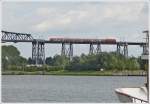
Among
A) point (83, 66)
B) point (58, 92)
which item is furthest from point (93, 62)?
point (58, 92)

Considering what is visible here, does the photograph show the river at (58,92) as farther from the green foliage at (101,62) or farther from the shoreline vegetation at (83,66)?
the green foliage at (101,62)

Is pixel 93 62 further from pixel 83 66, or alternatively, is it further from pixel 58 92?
pixel 58 92

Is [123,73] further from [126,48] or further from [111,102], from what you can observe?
[111,102]

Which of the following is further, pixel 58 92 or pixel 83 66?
pixel 83 66

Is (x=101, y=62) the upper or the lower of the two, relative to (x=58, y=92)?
upper

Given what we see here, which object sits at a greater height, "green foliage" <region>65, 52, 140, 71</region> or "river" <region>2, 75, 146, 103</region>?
"green foliage" <region>65, 52, 140, 71</region>

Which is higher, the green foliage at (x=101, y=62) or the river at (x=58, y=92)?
the green foliage at (x=101, y=62)

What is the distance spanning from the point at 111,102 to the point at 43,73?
28.7 metres

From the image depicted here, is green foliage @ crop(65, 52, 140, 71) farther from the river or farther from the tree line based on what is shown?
the river

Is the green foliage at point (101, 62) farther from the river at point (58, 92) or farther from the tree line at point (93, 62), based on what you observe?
the river at point (58, 92)

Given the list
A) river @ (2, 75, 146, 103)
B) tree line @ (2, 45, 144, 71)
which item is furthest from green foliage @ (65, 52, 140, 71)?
river @ (2, 75, 146, 103)

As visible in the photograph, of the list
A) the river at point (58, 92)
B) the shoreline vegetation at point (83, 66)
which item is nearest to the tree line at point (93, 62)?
the shoreline vegetation at point (83, 66)

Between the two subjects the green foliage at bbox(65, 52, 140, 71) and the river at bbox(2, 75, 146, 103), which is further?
the green foliage at bbox(65, 52, 140, 71)

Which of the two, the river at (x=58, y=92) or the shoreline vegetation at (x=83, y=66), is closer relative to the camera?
the river at (x=58, y=92)
